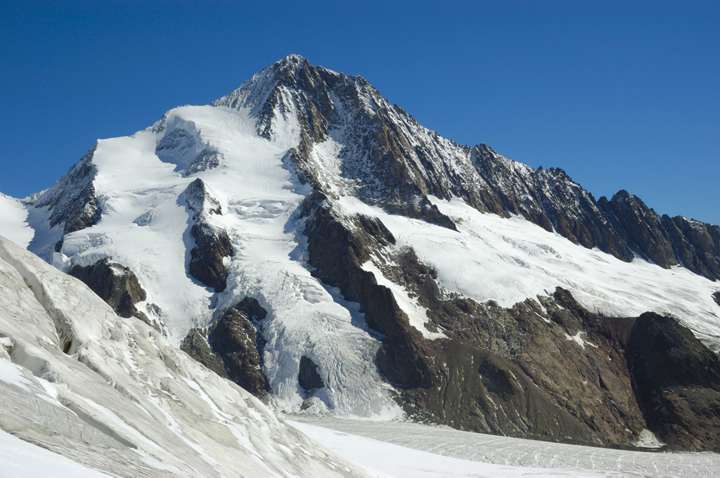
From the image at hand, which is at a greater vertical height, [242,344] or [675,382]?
[675,382]

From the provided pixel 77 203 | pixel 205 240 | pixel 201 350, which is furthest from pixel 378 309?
pixel 77 203

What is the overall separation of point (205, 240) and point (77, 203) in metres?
43.3

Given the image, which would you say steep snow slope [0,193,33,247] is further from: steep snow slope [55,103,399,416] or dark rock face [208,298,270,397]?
dark rock face [208,298,270,397]

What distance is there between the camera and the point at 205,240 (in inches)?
5581

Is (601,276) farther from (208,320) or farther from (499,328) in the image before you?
(208,320)

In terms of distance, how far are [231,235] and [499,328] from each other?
55714 mm

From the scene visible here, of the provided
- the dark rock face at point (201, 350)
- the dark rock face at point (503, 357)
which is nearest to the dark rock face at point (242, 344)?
the dark rock face at point (201, 350)

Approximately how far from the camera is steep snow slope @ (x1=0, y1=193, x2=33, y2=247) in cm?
16975

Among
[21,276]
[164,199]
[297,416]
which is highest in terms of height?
[164,199]

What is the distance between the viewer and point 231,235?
147000mm

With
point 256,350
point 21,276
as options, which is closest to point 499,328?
point 256,350

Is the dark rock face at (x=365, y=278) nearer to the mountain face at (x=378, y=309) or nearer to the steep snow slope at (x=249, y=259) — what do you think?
the mountain face at (x=378, y=309)

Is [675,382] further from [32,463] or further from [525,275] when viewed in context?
[32,463]

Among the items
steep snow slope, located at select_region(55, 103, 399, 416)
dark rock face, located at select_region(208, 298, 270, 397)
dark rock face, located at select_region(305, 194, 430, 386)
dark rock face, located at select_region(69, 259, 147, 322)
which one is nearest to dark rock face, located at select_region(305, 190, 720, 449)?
dark rock face, located at select_region(305, 194, 430, 386)
